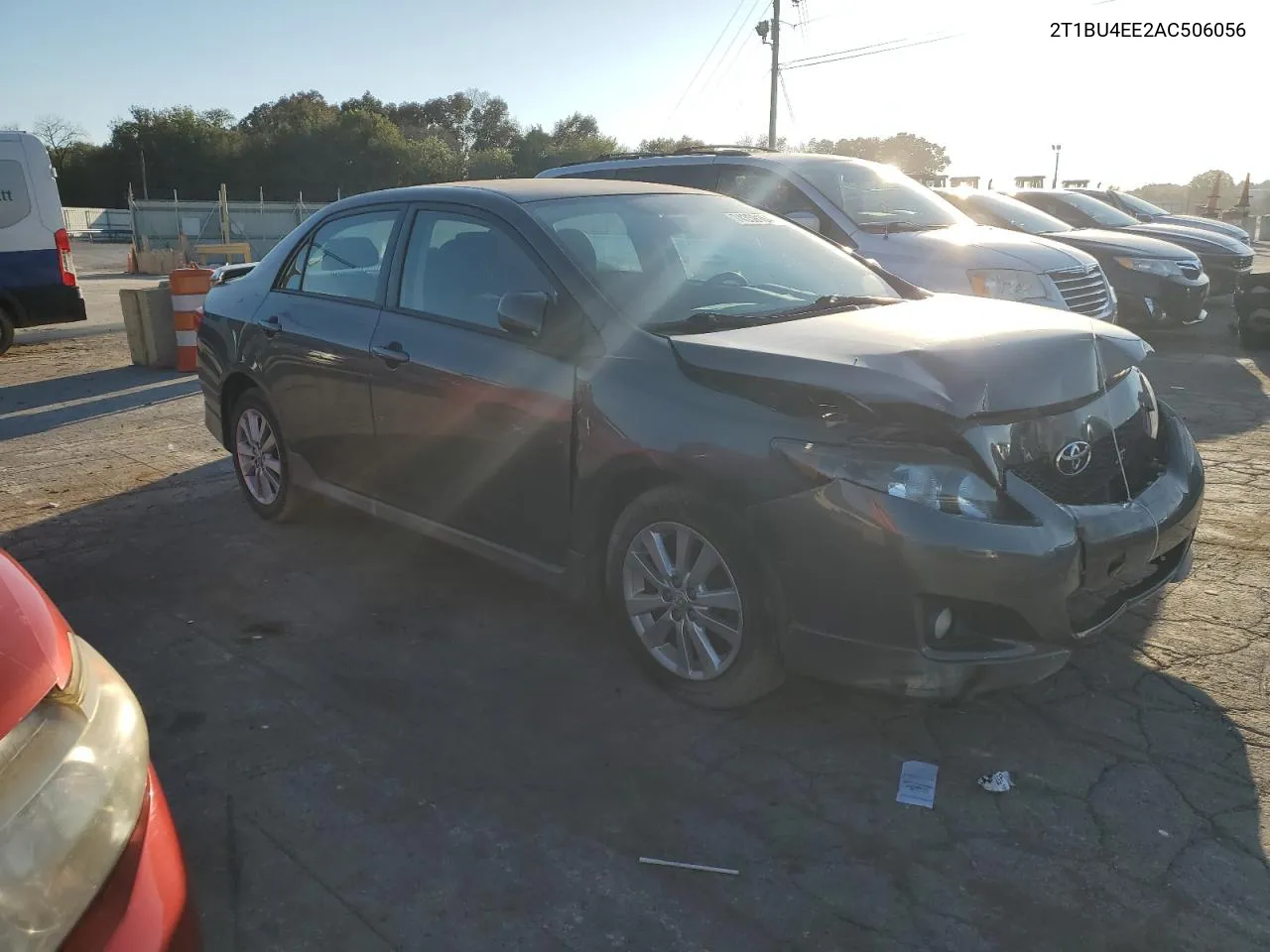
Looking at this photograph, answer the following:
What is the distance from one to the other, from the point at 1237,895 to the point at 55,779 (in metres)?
2.62

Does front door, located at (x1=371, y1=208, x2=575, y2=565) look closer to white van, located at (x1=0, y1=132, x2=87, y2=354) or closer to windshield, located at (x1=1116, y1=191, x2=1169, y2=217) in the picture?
white van, located at (x1=0, y1=132, x2=87, y2=354)

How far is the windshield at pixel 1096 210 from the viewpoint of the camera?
1348 centimetres

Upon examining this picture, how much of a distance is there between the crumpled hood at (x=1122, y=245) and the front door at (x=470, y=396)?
29.2 ft

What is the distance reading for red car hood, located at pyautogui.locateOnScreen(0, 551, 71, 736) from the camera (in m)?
1.64

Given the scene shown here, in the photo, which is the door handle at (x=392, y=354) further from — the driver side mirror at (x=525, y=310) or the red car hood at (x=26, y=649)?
the red car hood at (x=26, y=649)

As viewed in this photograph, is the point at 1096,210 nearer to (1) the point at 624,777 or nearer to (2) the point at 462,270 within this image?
(2) the point at 462,270

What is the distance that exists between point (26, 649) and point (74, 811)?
1.06ft

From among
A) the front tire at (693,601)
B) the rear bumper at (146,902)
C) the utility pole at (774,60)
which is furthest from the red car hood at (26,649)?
the utility pole at (774,60)

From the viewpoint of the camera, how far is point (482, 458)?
400 centimetres

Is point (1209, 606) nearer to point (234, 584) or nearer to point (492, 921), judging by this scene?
point (492, 921)

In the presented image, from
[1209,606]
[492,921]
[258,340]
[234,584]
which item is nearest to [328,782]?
[492,921]

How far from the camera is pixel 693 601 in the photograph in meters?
3.38

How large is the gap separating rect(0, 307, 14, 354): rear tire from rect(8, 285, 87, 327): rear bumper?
80 millimetres

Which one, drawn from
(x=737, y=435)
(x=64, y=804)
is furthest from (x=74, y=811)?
Result: (x=737, y=435)
